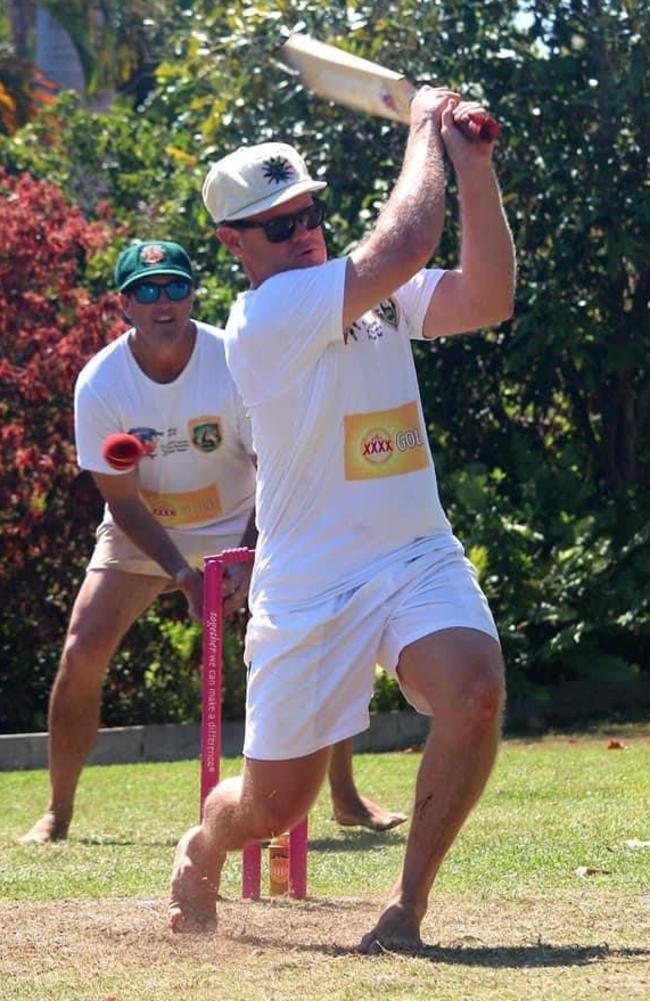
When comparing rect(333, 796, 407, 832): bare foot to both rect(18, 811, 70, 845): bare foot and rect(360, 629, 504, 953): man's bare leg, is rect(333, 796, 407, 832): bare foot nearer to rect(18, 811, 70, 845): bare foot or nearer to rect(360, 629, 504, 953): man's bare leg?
rect(18, 811, 70, 845): bare foot

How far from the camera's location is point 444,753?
4938mm

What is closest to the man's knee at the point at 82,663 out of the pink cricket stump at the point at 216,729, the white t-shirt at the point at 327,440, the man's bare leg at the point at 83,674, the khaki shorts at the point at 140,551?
the man's bare leg at the point at 83,674

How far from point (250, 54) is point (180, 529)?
600 cm

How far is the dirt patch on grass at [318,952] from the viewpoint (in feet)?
14.9

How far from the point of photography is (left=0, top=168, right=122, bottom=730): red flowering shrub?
1141cm

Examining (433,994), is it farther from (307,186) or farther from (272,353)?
(307,186)

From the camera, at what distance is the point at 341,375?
16.6 feet

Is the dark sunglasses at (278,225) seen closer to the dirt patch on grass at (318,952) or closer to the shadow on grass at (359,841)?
the dirt patch on grass at (318,952)

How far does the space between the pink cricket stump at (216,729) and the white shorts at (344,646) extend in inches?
40.9

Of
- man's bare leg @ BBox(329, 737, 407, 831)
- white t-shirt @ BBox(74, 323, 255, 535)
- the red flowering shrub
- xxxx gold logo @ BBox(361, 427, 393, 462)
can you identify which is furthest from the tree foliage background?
xxxx gold logo @ BBox(361, 427, 393, 462)

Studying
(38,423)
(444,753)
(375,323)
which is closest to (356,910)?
(444,753)

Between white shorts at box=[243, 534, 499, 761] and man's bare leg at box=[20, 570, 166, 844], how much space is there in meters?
2.75

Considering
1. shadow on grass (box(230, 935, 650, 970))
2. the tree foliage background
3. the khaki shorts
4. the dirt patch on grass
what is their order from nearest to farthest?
the dirt patch on grass → shadow on grass (box(230, 935, 650, 970)) → the khaki shorts → the tree foliage background

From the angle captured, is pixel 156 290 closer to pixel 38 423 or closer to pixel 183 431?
pixel 183 431
